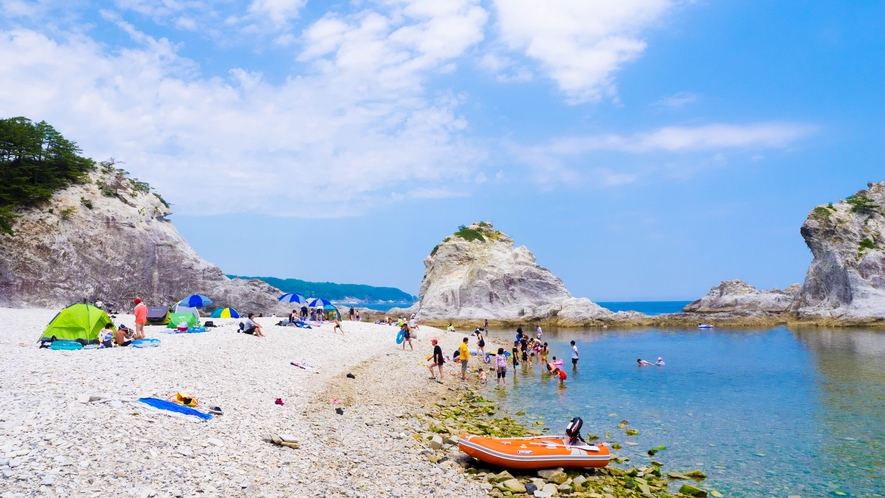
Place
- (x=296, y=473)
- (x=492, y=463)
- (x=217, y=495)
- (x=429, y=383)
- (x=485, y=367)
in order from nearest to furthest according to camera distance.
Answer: (x=217, y=495)
(x=296, y=473)
(x=492, y=463)
(x=429, y=383)
(x=485, y=367)

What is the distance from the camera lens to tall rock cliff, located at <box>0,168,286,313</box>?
42062 mm

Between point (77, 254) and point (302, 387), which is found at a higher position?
point (77, 254)

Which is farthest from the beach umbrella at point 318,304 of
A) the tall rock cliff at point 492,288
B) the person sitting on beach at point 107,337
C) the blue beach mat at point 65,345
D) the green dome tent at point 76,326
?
the tall rock cliff at point 492,288

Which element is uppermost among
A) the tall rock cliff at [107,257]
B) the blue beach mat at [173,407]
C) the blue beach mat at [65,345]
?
the tall rock cliff at [107,257]

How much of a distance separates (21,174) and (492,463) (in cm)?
5251

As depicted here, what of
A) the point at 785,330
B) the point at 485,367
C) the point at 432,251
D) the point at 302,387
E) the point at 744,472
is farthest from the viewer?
the point at 432,251

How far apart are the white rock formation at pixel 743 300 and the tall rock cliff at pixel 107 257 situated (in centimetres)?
7021

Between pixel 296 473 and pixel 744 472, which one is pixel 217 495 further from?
pixel 744 472

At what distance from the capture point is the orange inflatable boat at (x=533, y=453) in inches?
465

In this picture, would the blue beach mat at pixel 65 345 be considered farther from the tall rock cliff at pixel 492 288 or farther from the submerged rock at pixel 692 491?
the tall rock cliff at pixel 492 288

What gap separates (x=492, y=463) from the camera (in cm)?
1190

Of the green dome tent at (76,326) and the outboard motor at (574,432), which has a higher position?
the green dome tent at (76,326)

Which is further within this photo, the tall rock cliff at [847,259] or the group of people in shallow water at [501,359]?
the tall rock cliff at [847,259]

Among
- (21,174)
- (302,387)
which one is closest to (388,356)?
(302,387)
